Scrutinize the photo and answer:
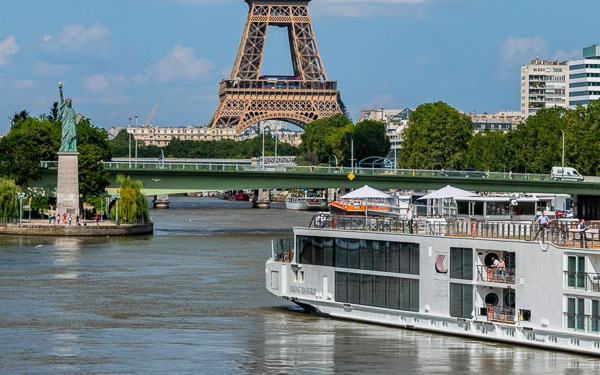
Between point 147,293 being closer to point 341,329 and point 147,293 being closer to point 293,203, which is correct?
point 341,329

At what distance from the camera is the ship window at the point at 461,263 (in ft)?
102

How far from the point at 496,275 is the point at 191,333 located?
7.69 m

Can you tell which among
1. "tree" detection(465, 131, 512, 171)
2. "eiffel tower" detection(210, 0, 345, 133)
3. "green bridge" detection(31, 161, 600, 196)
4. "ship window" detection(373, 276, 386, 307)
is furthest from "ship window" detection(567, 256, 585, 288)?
"eiffel tower" detection(210, 0, 345, 133)

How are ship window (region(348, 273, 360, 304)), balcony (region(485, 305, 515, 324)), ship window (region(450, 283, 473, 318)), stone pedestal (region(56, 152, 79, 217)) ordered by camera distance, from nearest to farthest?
balcony (region(485, 305, 515, 324)), ship window (region(450, 283, 473, 318)), ship window (region(348, 273, 360, 304)), stone pedestal (region(56, 152, 79, 217))

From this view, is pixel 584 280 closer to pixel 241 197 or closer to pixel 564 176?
pixel 564 176

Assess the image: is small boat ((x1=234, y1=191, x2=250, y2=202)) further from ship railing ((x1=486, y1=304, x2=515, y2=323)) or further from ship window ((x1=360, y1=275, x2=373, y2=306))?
ship railing ((x1=486, y1=304, x2=515, y2=323))

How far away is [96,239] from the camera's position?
67312 millimetres

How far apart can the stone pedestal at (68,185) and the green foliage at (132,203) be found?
259 cm

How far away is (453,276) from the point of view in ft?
103

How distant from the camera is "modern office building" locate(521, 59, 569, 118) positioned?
191625 mm

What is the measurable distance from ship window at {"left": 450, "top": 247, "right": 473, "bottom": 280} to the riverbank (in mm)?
39963

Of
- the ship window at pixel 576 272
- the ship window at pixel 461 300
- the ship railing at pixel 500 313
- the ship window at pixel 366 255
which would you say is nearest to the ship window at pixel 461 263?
the ship window at pixel 461 300

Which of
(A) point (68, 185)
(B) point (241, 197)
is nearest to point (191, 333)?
(A) point (68, 185)

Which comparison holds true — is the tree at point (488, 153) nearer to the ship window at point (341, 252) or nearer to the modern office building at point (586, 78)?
the modern office building at point (586, 78)
